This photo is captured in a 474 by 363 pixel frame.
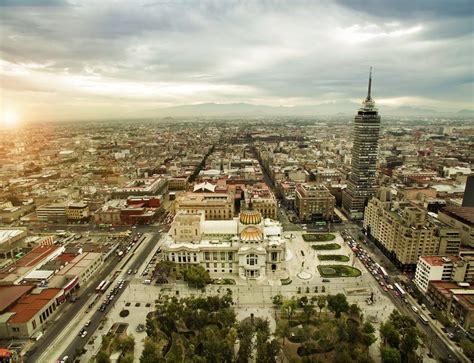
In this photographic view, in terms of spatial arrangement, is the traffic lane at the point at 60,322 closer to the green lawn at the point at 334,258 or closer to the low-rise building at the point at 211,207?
the low-rise building at the point at 211,207

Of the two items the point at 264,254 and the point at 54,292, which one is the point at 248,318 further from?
the point at 54,292

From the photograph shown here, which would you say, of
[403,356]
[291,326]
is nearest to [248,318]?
[291,326]

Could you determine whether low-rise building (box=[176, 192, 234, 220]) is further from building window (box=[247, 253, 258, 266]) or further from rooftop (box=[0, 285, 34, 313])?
rooftop (box=[0, 285, 34, 313])

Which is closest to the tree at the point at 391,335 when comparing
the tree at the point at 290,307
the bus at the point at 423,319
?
the bus at the point at 423,319

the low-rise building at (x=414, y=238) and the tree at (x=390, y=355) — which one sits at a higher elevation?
the low-rise building at (x=414, y=238)

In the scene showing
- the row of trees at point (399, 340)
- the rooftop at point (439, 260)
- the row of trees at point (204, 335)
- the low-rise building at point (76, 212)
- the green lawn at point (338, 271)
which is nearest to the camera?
the row of trees at point (399, 340)

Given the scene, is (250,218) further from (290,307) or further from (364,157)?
(364,157)

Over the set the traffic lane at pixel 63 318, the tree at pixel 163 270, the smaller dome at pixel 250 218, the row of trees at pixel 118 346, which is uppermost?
the smaller dome at pixel 250 218

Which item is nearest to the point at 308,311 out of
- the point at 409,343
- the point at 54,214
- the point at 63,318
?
the point at 409,343
